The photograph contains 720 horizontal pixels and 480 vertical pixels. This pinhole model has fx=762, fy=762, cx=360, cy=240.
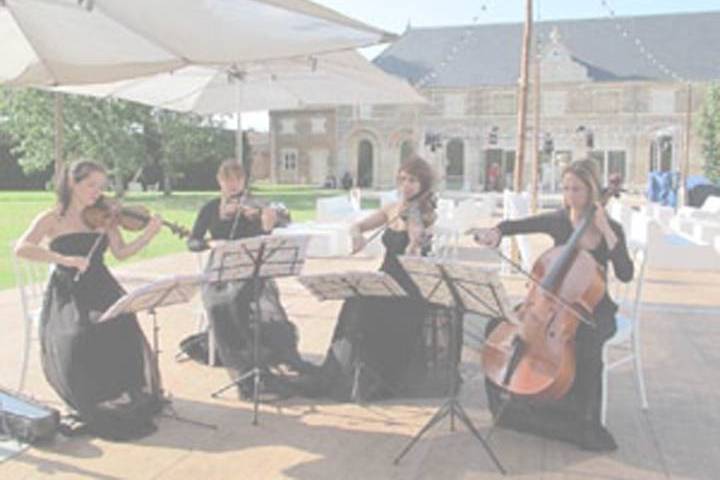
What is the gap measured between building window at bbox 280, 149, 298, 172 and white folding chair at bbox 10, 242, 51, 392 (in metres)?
43.1

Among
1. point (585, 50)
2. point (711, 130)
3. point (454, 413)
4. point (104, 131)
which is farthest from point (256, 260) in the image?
point (585, 50)

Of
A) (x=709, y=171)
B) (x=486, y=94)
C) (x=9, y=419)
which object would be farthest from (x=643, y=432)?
(x=486, y=94)

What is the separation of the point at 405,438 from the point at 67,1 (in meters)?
2.71

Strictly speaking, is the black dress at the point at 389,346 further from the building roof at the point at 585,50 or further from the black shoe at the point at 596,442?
the building roof at the point at 585,50

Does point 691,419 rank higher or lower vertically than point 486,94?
lower

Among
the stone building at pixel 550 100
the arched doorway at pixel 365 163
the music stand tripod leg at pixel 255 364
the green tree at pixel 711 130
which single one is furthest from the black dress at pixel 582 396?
the arched doorway at pixel 365 163

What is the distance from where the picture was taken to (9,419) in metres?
4.02

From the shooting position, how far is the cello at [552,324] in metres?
3.81

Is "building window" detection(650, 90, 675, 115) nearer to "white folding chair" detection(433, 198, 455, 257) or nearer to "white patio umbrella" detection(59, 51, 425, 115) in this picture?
"white folding chair" detection(433, 198, 455, 257)

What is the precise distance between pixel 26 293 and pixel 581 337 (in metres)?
3.59

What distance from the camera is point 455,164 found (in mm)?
43781

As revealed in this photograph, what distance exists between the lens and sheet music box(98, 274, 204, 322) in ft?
12.3

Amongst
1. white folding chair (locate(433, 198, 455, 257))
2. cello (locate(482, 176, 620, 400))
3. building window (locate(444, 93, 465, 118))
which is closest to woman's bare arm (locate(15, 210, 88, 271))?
cello (locate(482, 176, 620, 400))

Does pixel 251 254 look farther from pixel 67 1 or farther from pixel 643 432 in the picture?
pixel 643 432
